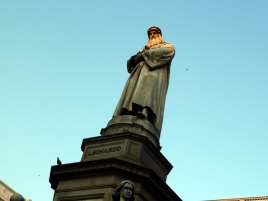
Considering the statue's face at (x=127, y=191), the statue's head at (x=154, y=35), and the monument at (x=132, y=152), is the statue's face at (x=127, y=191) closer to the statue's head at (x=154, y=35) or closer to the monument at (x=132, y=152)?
the monument at (x=132, y=152)

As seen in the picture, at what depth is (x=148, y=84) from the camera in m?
12.8

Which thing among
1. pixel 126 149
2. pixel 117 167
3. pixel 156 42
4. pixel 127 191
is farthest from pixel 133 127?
pixel 156 42

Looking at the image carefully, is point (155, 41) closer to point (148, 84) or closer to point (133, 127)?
point (148, 84)

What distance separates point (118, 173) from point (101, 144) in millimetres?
1482

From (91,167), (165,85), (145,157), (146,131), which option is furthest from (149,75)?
(91,167)

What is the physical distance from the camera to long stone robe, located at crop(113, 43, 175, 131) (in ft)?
40.6

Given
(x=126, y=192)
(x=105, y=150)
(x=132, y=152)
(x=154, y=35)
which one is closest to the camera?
(x=126, y=192)

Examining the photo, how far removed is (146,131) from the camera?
448 inches

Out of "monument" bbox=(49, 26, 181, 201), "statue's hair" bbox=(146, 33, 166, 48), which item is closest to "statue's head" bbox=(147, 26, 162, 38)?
"statue's hair" bbox=(146, 33, 166, 48)

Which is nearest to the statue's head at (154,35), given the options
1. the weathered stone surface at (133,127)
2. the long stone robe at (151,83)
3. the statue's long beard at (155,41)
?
the statue's long beard at (155,41)

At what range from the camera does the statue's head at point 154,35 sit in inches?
563

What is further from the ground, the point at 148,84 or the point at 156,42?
the point at 156,42

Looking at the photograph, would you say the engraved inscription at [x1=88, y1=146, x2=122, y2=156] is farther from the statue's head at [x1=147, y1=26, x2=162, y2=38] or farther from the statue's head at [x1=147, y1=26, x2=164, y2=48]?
the statue's head at [x1=147, y1=26, x2=162, y2=38]

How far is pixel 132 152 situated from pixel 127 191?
8.08 ft
